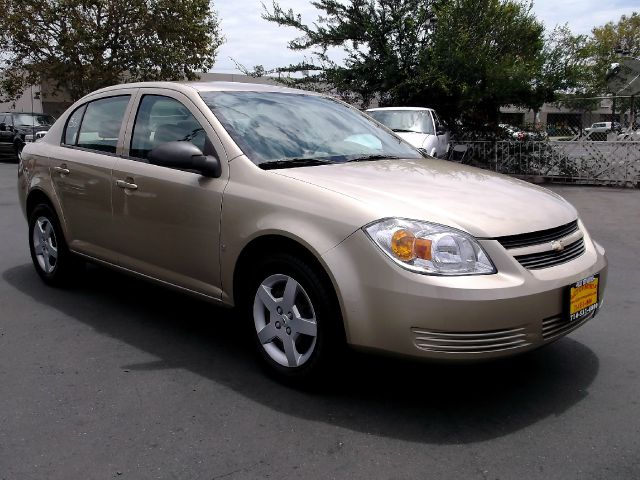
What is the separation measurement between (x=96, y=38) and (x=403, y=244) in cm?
2539

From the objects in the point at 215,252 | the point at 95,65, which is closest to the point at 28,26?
the point at 95,65

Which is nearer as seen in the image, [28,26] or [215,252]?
[215,252]

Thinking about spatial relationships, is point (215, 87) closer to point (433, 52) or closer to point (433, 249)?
point (433, 249)

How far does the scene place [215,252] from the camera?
377 centimetres

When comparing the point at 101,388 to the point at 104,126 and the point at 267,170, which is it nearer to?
the point at 267,170

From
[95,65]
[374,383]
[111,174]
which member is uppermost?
[95,65]

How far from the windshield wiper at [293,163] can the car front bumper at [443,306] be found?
80 cm

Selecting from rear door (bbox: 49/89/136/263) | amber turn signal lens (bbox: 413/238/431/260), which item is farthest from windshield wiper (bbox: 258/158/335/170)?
rear door (bbox: 49/89/136/263)

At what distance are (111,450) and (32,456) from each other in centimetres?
33

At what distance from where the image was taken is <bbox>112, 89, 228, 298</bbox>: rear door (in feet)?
12.6

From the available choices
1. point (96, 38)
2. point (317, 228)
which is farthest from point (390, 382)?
point (96, 38)

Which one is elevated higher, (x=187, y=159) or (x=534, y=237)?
(x=187, y=159)

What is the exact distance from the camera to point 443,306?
114 inches

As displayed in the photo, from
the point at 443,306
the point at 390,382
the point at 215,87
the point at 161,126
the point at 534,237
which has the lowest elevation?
the point at 390,382
